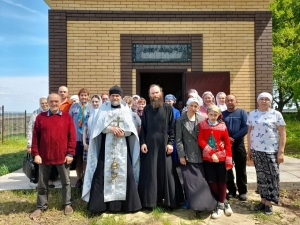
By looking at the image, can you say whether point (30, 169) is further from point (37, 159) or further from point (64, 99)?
point (64, 99)

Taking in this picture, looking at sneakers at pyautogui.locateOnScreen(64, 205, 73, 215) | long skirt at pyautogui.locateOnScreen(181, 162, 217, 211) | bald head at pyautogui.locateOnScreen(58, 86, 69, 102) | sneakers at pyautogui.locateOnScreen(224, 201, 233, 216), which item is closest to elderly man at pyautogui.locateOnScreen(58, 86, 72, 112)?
bald head at pyautogui.locateOnScreen(58, 86, 69, 102)

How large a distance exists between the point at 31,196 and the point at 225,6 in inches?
243

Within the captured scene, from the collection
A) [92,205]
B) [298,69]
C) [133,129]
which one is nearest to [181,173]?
[133,129]

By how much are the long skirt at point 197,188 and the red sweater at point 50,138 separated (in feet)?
5.82

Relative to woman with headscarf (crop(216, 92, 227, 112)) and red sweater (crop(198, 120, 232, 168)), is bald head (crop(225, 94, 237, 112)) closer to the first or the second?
woman with headscarf (crop(216, 92, 227, 112))

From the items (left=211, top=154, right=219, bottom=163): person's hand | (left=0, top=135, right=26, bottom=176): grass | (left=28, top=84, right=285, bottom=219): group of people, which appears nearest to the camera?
(left=211, top=154, right=219, bottom=163): person's hand

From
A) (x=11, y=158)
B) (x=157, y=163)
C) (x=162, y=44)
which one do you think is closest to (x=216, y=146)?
(x=157, y=163)

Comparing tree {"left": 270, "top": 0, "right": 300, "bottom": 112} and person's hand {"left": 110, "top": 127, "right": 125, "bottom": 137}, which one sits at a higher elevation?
tree {"left": 270, "top": 0, "right": 300, "bottom": 112}

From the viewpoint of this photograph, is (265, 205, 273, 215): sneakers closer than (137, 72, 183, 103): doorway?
Yes

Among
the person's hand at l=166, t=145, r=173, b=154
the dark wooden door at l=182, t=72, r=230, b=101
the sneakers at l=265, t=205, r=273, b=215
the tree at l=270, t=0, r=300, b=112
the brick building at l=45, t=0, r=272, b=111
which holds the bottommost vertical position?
the sneakers at l=265, t=205, r=273, b=215

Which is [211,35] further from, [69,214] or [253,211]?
[69,214]

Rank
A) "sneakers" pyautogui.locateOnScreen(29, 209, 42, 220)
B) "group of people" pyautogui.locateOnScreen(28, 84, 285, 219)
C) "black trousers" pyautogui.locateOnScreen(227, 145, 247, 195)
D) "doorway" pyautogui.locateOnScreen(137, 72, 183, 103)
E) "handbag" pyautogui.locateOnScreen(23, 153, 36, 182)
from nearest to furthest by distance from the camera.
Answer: "group of people" pyautogui.locateOnScreen(28, 84, 285, 219)
"sneakers" pyautogui.locateOnScreen(29, 209, 42, 220)
"black trousers" pyautogui.locateOnScreen(227, 145, 247, 195)
"handbag" pyautogui.locateOnScreen(23, 153, 36, 182)
"doorway" pyautogui.locateOnScreen(137, 72, 183, 103)

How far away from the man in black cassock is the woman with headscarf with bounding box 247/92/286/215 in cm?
122

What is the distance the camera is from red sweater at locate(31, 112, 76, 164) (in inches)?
165
